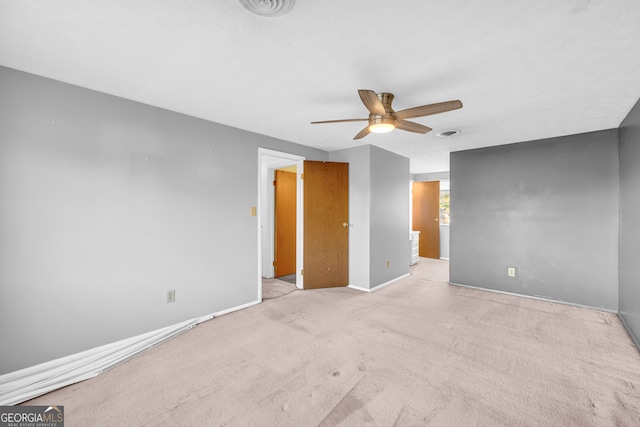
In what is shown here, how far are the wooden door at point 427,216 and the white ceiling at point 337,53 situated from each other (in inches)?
167

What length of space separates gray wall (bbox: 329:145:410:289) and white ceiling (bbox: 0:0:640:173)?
1554 millimetres

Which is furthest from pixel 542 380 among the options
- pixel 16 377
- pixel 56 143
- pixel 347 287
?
pixel 56 143

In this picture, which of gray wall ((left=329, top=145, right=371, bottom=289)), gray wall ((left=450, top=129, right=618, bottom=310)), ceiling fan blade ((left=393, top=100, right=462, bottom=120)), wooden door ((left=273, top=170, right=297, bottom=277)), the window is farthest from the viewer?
the window

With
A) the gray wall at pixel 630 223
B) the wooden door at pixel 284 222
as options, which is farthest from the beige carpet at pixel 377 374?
the wooden door at pixel 284 222

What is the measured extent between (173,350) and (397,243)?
3708 millimetres

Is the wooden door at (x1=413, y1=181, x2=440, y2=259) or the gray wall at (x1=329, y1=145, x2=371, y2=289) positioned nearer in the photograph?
the gray wall at (x1=329, y1=145, x2=371, y2=289)

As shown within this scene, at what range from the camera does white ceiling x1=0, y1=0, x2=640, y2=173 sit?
55.2 inches

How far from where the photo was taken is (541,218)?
12.6ft

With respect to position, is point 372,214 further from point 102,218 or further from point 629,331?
point 102,218

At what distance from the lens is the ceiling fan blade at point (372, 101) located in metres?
1.86

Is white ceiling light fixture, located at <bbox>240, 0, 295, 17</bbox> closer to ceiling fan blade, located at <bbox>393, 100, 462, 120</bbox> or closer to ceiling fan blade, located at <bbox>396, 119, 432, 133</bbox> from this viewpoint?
ceiling fan blade, located at <bbox>393, 100, 462, 120</bbox>

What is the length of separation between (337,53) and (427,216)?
621 cm

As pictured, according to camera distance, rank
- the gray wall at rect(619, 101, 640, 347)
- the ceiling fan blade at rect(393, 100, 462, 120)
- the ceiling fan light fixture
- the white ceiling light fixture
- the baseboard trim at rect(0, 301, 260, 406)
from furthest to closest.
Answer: the gray wall at rect(619, 101, 640, 347) < the ceiling fan light fixture < the ceiling fan blade at rect(393, 100, 462, 120) < the baseboard trim at rect(0, 301, 260, 406) < the white ceiling light fixture

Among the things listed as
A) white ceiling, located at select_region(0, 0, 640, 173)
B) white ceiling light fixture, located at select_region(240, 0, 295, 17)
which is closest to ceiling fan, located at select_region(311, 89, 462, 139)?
white ceiling, located at select_region(0, 0, 640, 173)
